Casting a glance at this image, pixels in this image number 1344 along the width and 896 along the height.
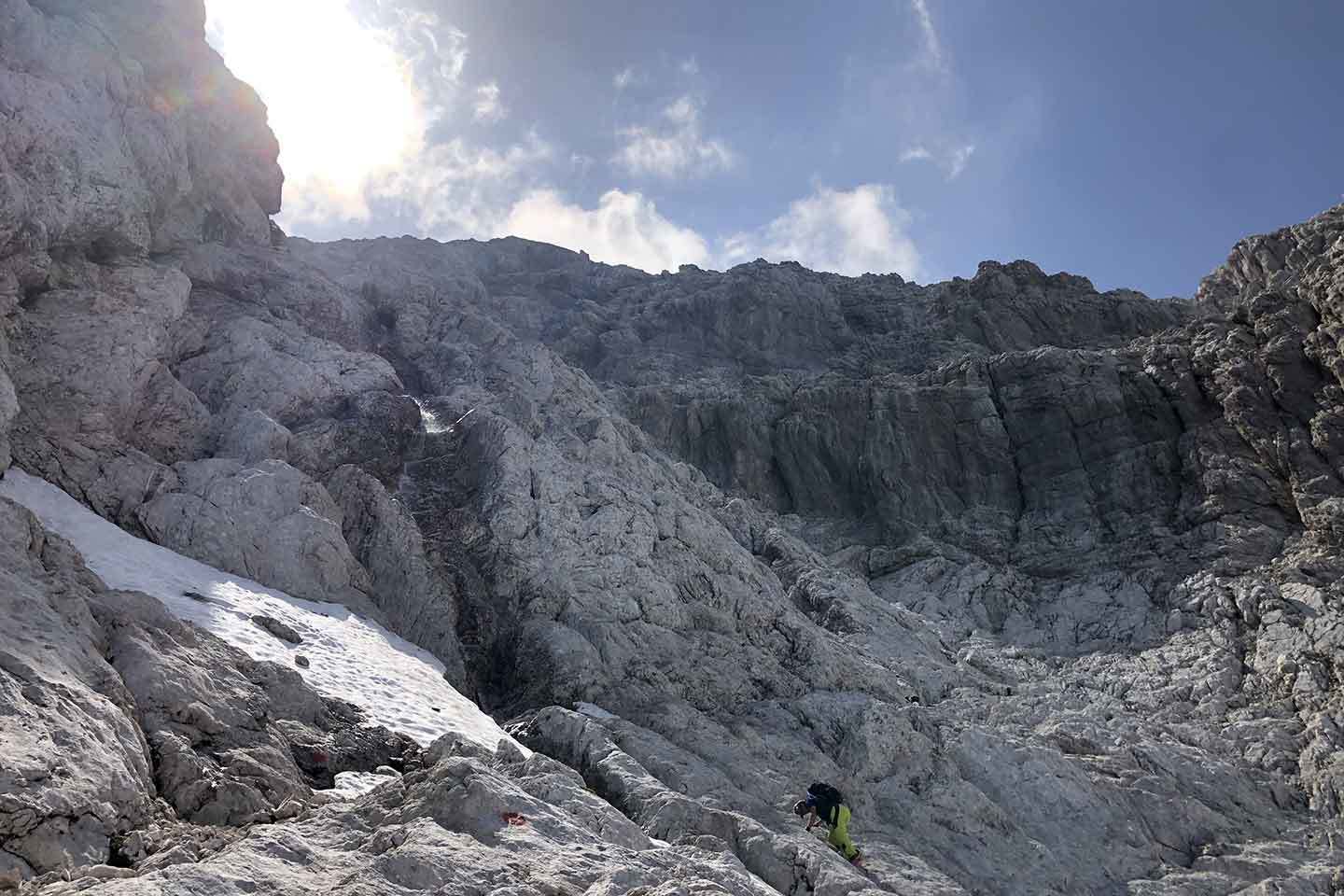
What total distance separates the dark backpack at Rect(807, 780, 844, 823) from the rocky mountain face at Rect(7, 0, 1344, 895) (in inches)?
27.7

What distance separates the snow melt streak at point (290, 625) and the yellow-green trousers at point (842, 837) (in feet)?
23.6

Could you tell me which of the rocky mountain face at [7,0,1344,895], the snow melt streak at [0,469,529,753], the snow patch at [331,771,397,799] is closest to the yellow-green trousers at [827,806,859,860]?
the rocky mountain face at [7,0,1344,895]

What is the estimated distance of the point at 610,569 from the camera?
94.6 ft

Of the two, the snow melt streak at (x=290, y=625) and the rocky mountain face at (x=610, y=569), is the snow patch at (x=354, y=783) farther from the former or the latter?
the snow melt streak at (x=290, y=625)

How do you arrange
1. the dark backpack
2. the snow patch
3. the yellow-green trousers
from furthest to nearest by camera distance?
1. the yellow-green trousers
2. the dark backpack
3. the snow patch

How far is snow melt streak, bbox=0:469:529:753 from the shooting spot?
18547 mm

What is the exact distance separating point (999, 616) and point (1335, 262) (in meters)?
23.7

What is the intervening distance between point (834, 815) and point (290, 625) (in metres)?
12.6

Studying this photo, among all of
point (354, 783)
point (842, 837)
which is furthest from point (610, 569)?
point (354, 783)

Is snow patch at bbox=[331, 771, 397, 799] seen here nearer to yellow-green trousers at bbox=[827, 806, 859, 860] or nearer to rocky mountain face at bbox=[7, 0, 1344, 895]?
rocky mountain face at bbox=[7, 0, 1344, 895]

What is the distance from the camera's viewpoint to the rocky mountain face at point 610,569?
12.7 meters

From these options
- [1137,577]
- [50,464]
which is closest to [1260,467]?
[1137,577]

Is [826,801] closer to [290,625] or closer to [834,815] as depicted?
[834,815]

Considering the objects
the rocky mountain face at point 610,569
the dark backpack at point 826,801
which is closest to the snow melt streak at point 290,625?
the rocky mountain face at point 610,569
